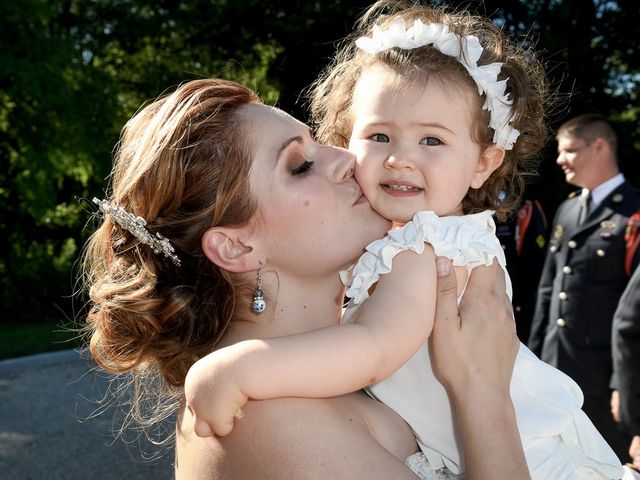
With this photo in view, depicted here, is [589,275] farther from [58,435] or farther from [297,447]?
[58,435]

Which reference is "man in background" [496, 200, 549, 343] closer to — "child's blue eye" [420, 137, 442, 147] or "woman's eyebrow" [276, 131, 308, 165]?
"child's blue eye" [420, 137, 442, 147]

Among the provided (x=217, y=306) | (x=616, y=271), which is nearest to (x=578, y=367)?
(x=616, y=271)

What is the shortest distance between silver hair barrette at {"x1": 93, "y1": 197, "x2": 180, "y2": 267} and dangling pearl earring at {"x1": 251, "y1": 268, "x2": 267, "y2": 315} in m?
0.25

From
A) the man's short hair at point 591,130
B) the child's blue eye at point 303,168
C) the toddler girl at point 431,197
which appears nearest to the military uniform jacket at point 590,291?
the man's short hair at point 591,130

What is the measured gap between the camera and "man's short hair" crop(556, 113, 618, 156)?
6.04 metres

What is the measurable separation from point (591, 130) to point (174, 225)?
482 centimetres

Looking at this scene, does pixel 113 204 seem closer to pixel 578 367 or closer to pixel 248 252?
pixel 248 252

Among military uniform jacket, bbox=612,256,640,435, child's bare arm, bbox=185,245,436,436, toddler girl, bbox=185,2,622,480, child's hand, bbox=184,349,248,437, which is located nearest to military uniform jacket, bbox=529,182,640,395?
military uniform jacket, bbox=612,256,640,435

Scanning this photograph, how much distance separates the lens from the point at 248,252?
2.18m

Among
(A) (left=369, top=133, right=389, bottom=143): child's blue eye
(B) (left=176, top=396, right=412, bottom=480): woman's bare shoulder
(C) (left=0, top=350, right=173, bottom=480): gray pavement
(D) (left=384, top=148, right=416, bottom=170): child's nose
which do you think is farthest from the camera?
(C) (left=0, top=350, right=173, bottom=480): gray pavement

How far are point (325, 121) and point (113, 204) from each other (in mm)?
890

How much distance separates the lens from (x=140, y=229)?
84.4 inches

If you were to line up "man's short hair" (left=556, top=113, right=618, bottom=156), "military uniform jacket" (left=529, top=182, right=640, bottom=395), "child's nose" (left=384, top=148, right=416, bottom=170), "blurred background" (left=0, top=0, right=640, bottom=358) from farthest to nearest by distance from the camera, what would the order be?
"blurred background" (left=0, top=0, right=640, bottom=358), "man's short hair" (left=556, top=113, right=618, bottom=156), "military uniform jacket" (left=529, top=182, right=640, bottom=395), "child's nose" (left=384, top=148, right=416, bottom=170)

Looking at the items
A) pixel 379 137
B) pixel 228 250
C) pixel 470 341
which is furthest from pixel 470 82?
pixel 228 250
